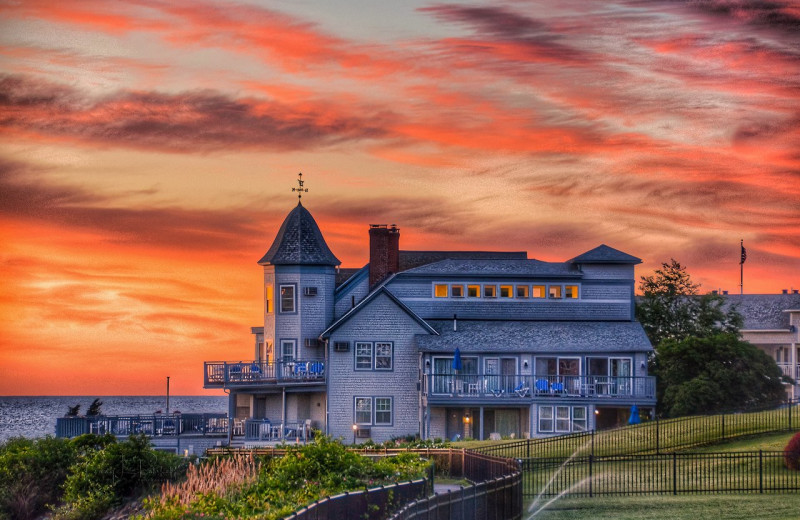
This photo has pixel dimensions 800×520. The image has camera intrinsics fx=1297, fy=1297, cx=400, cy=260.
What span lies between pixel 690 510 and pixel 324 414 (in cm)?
3821

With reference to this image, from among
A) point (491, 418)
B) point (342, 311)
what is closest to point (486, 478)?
point (491, 418)

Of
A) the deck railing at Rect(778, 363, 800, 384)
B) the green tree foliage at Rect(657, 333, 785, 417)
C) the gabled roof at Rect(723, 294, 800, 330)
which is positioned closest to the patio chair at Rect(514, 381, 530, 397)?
the green tree foliage at Rect(657, 333, 785, 417)

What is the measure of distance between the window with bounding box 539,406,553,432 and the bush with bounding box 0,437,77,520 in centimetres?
2890

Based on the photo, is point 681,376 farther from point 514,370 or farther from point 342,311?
point 342,311

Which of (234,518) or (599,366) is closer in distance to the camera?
(234,518)

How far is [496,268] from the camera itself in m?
77.1

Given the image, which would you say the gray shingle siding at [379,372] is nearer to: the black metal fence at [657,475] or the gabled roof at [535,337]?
the gabled roof at [535,337]

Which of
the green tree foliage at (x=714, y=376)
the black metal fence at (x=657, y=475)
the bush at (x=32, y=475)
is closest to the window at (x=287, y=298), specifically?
the green tree foliage at (x=714, y=376)

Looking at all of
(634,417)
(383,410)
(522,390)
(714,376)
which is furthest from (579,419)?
(383,410)

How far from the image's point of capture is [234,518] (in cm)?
2306

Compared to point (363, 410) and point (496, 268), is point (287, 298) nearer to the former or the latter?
point (363, 410)

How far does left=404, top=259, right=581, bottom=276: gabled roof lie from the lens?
252 ft

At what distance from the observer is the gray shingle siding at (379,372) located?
7212 cm

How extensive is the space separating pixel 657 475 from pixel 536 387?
84.3ft
